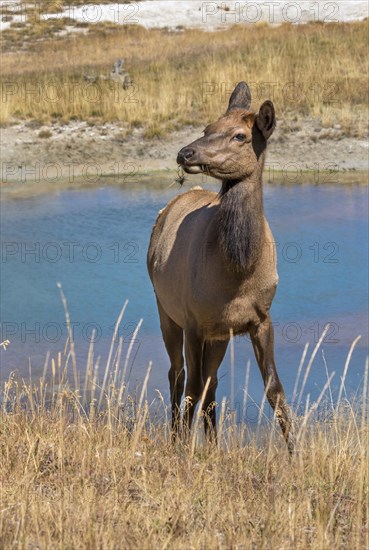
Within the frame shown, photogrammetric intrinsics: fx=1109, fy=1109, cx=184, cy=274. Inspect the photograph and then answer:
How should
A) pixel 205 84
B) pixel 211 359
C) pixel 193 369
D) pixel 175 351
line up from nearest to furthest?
pixel 193 369
pixel 211 359
pixel 175 351
pixel 205 84

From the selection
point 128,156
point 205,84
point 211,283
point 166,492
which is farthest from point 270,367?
point 205,84

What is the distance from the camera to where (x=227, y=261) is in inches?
260

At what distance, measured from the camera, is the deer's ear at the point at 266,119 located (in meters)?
6.31

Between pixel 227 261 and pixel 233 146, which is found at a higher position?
pixel 233 146

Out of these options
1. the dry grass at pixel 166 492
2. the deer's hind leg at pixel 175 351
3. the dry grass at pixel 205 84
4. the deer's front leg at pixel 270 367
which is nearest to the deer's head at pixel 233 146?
the deer's front leg at pixel 270 367

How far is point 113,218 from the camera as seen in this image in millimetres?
15961

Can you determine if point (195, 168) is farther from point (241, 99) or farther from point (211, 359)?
point (211, 359)

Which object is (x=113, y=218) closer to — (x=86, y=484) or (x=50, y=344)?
(x=50, y=344)

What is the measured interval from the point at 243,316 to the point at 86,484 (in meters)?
1.96

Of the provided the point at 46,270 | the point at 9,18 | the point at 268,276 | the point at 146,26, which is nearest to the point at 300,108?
the point at 46,270

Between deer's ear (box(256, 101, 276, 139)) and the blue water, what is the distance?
180 centimetres

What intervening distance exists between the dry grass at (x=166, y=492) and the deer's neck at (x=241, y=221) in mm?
1068

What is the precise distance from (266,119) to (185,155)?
0.56 metres

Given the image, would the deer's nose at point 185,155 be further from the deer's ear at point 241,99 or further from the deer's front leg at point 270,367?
the deer's front leg at point 270,367
